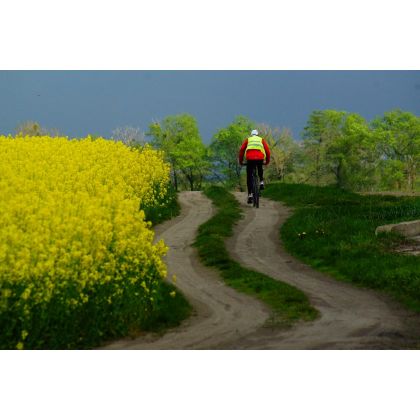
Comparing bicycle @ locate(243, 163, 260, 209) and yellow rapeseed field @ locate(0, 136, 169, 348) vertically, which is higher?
bicycle @ locate(243, 163, 260, 209)

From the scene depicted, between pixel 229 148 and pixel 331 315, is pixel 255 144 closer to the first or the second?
pixel 331 315

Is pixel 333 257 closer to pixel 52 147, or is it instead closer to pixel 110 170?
pixel 110 170

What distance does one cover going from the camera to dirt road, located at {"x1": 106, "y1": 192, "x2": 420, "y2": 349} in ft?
41.7

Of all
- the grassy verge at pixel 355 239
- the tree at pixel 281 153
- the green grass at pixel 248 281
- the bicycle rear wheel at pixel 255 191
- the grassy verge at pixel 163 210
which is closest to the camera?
the green grass at pixel 248 281

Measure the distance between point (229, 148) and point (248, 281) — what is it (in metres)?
67.6

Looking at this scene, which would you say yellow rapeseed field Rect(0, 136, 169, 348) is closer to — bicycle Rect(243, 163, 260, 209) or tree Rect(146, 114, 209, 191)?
bicycle Rect(243, 163, 260, 209)

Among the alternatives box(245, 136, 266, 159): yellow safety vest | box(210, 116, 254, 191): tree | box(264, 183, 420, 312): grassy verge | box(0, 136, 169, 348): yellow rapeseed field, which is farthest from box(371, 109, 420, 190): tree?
box(0, 136, 169, 348): yellow rapeseed field

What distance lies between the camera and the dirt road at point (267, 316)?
1270cm

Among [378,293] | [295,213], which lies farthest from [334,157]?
[378,293]

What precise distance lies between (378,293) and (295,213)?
1397 centimetres

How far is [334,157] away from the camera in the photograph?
251 feet

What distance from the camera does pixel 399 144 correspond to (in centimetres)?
8106

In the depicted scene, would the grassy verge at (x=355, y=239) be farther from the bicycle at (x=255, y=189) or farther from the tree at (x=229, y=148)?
the tree at (x=229, y=148)

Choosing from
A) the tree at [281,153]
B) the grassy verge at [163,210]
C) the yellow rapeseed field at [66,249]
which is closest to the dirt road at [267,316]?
the yellow rapeseed field at [66,249]
